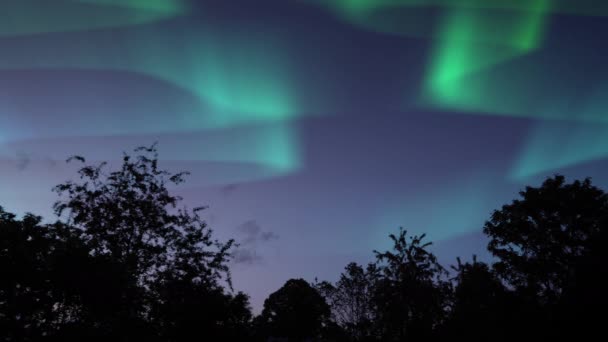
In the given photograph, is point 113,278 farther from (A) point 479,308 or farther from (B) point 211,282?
(A) point 479,308

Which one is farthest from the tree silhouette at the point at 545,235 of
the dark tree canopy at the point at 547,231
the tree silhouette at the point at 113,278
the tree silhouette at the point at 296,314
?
the tree silhouette at the point at 296,314

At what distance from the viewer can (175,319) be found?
2581 centimetres

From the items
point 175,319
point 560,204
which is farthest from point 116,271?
point 560,204

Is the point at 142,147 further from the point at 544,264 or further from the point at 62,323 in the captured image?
the point at 544,264

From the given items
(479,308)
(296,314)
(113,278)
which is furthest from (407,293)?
(296,314)

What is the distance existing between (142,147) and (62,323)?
15.4m

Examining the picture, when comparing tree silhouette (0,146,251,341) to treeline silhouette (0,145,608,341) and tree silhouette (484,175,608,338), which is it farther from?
tree silhouette (484,175,608,338)

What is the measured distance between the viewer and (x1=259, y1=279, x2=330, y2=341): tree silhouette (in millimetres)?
85375

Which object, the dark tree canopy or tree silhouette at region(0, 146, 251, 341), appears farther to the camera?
the dark tree canopy

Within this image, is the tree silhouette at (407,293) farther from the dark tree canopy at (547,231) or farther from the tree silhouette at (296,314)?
the tree silhouette at (296,314)

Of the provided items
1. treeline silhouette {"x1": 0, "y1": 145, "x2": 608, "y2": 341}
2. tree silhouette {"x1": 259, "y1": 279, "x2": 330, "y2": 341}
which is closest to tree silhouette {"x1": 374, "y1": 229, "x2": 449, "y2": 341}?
treeline silhouette {"x1": 0, "y1": 145, "x2": 608, "y2": 341}

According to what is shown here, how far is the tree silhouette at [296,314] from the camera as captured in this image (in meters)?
85.4

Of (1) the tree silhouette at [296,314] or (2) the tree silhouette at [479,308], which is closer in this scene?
(2) the tree silhouette at [479,308]

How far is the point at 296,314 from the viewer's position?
8656 centimetres
